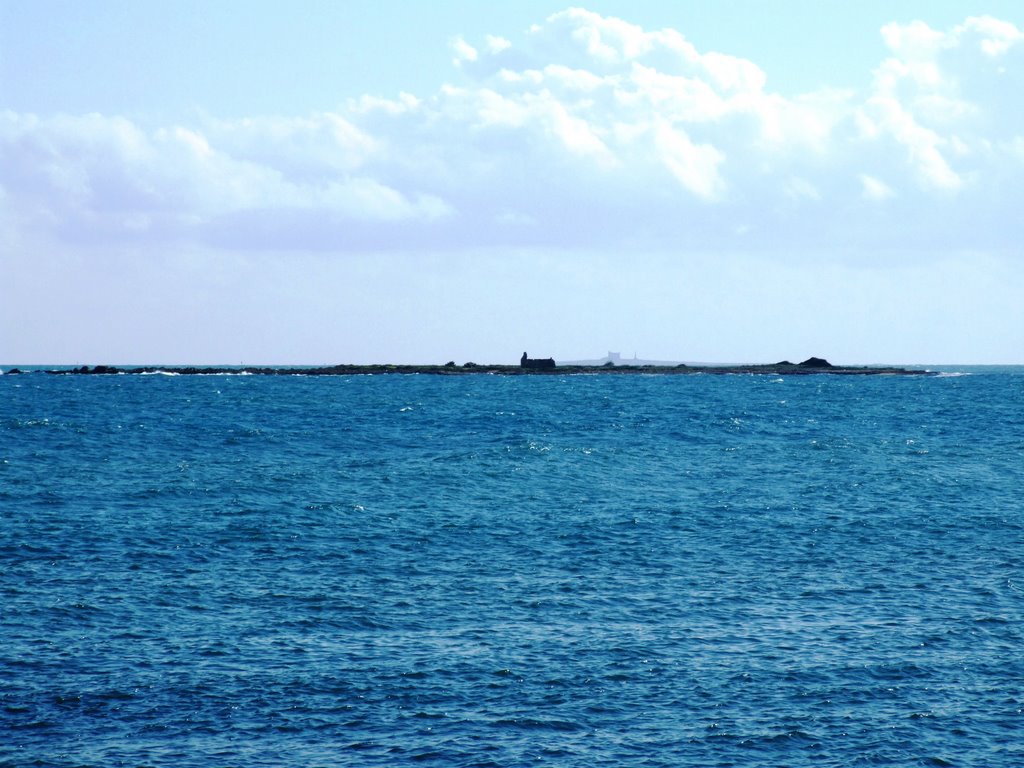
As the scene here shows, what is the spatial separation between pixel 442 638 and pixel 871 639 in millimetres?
13807

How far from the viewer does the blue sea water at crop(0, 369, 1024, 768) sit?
2597cm

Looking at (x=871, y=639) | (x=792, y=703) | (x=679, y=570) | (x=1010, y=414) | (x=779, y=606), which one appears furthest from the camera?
(x=1010, y=414)

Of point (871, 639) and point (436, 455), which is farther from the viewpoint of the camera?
point (436, 455)

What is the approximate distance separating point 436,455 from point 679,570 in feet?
138

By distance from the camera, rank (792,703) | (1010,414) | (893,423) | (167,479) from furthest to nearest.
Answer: (1010,414) → (893,423) → (167,479) → (792,703)

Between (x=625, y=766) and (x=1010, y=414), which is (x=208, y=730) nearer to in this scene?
(x=625, y=766)

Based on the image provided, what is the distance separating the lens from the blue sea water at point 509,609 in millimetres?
25969

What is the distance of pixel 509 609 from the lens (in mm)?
37375

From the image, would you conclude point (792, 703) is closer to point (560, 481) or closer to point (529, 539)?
point (529, 539)

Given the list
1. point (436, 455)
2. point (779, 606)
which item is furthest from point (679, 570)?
point (436, 455)

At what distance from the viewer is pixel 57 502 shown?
193 ft

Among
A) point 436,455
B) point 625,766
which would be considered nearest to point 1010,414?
point 436,455

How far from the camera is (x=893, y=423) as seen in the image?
116375 millimetres

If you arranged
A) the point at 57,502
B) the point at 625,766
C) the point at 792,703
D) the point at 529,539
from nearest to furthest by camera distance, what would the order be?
the point at 625,766
the point at 792,703
the point at 529,539
the point at 57,502
